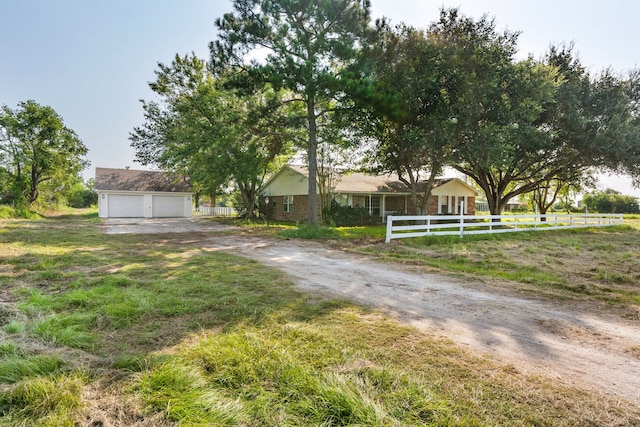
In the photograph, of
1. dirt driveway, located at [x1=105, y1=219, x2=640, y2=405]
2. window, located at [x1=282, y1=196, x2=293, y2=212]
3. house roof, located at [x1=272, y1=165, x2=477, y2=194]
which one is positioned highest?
house roof, located at [x1=272, y1=165, x2=477, y2=194]

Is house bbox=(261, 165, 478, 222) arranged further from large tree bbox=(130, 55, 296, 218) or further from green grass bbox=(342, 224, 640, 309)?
green grass bbox=(342, 224, 640, 309)

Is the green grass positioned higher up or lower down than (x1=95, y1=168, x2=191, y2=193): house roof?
lower down

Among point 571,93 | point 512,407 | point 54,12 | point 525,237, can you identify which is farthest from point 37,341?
point 571,93

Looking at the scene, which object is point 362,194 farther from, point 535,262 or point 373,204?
point 535,262

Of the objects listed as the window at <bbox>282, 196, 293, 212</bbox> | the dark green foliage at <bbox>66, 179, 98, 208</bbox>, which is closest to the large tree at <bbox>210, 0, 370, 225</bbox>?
the window at <bbox>282, 196, 293, 212</bbox>

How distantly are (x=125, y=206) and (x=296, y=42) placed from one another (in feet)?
72.1

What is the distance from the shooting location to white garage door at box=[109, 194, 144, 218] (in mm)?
28578

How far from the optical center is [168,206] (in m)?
30.9

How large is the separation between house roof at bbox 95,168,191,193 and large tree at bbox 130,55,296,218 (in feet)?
12.1

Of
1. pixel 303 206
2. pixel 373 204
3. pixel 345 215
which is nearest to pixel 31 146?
pixel 303 206

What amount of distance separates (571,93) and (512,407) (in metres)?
21.6

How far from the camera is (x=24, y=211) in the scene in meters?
25.5

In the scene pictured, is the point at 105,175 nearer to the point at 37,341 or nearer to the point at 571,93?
the point at 37,341

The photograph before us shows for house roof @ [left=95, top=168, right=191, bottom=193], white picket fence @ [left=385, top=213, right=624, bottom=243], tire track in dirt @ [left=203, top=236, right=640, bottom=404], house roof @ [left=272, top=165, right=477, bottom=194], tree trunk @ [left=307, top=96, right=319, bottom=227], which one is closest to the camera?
tire track in dirt @ [left=203, top=236, right=640, bottom=404]
